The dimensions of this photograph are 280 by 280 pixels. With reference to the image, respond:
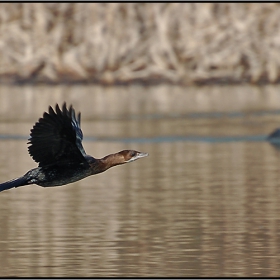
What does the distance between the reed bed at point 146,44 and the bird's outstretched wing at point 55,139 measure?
2691 cm

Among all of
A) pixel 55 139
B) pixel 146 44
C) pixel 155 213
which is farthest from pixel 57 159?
pixel 146 44

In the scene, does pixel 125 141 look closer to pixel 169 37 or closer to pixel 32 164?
pixel 32 164

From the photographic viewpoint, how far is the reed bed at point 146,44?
124 feet

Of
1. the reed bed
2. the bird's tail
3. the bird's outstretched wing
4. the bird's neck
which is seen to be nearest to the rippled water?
the bird's tail

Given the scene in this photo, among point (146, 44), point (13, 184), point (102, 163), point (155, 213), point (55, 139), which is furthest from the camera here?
point (146, 44)

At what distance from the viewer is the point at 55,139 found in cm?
1052

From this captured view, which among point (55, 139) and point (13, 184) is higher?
point (55, 139)

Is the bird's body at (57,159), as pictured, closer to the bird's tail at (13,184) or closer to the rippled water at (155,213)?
the bird's tail at (13,184)

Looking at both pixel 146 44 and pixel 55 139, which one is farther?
pixel 146 44

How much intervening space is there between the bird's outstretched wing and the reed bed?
26.9 metres

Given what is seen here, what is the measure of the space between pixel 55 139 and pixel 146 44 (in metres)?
27.8

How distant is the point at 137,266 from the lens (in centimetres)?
971

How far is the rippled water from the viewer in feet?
32.4

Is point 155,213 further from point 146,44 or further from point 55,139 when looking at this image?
point 146,44
